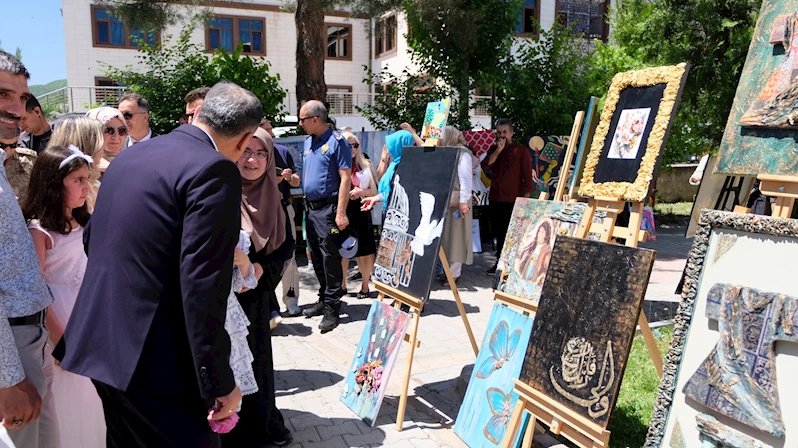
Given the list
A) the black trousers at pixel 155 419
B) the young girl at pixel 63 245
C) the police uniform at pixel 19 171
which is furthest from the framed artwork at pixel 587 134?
the police uniform at pixel 19 171

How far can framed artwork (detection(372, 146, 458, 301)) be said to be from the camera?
355cm

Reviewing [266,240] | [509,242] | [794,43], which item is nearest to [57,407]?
[266,240]

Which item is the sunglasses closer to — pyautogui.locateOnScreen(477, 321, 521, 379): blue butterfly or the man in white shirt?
the man in white shirt

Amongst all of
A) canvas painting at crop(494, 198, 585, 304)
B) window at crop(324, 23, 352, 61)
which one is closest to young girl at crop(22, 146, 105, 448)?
canvas painting at crop(494, 198, 585, 304)

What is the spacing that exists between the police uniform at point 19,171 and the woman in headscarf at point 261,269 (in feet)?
3.25

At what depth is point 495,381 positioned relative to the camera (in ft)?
10.3

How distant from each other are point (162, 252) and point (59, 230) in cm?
103

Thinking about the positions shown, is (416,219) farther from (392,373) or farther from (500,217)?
(500,217)

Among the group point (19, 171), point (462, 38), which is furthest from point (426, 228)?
point (462, 38)

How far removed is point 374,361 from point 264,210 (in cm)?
129

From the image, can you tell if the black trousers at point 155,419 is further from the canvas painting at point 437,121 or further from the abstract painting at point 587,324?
the canvas painting at point 437,121

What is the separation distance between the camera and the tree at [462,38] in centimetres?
939

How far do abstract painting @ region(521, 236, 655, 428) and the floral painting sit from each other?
491 mm

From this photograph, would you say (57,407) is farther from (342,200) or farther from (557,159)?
(557,159)
